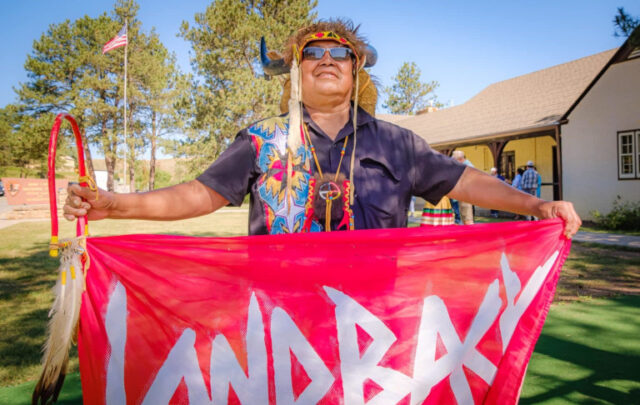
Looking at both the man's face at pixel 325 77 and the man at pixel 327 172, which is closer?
the man at pixel 327 172

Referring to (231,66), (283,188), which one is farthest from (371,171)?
(231,66)

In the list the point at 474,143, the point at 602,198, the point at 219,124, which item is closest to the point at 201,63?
the point at 219,124

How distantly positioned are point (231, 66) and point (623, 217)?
23957 millimetres

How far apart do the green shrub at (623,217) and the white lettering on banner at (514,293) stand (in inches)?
539

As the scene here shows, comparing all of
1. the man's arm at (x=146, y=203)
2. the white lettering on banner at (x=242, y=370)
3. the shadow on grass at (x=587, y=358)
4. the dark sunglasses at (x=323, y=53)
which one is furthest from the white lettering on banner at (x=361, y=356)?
the shadow on grass at (x=587, y=358)

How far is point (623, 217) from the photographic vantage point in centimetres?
1349

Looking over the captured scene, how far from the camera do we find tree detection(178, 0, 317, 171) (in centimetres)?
2820

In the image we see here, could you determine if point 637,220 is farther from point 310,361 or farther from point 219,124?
point 219,124

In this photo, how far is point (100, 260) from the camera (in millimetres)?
1842

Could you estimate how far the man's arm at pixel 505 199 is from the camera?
2.10 m

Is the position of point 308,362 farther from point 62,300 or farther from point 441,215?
point 441,215

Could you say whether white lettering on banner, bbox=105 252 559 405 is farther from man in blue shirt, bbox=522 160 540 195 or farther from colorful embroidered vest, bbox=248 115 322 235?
man in blue shirt, bbox=522 160 540 195

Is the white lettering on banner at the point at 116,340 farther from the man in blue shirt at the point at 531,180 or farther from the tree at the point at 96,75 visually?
the tree at the point at 96,75

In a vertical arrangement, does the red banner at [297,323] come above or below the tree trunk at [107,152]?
below
